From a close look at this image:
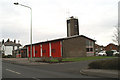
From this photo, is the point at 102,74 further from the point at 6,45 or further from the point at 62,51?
the point at 6,45

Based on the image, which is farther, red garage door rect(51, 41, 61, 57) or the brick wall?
red garage door rect(51, 41, 61, 57)

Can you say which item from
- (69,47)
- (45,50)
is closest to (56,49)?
(69,47)

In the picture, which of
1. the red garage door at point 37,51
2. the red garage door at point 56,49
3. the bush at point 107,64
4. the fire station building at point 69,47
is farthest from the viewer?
the red garage door at point 37,51

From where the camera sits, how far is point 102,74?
36.7ft

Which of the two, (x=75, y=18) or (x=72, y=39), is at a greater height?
(x=75, y=18)

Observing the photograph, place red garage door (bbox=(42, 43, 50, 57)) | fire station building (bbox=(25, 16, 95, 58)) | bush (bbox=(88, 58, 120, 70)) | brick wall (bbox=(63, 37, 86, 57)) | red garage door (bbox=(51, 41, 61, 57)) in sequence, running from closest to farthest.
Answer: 1. bush (bbox=(88, 58, 120, 70))
2. brick wall (bbox=(63, 37, 86, 57))
3. fire station building (bbox=(25, 16, 95, 58))
4. red garage door (bbox=(51, 41, 61, 57))
5. red garage door (bbox=(42, 43, 50, 57))

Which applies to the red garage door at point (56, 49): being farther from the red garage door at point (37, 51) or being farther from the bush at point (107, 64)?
the bush at point (107, 64)

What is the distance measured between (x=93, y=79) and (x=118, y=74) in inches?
69.5

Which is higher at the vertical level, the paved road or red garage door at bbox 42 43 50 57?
red garage door at bbox 42 43 50 57

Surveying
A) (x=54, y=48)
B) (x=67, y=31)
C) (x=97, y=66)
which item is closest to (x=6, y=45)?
(x=67, y=31)

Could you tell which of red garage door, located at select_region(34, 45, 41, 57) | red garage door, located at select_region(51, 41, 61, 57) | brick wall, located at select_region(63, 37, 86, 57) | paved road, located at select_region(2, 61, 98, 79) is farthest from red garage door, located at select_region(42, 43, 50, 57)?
paved road, located at select_region(2, 61, 98, 79)

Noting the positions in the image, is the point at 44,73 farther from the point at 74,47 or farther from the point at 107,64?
the point at 74,47

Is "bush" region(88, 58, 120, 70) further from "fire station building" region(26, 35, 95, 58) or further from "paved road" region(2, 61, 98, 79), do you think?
"fire station building" region(26, 35, 95, 58)

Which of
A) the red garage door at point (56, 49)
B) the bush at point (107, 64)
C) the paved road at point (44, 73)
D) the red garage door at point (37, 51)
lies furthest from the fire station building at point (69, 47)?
the bush at point (107, 64)
